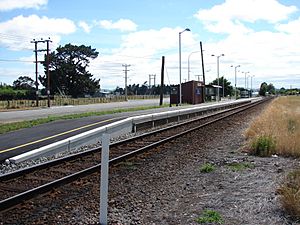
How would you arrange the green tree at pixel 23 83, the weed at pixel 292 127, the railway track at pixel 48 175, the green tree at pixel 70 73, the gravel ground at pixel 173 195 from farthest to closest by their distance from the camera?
the green tree at pixel 23 83 → the green tree at pixel 70 73 → the weed at pixel 292 127 → the railway track at pixel 48 175 → the gravel ground at pixel 173 195

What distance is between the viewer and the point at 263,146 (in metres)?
12.9

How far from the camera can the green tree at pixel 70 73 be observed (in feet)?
343

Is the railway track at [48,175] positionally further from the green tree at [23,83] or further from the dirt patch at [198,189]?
the green tree at [23,83]

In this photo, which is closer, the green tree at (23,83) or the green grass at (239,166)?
the green grass at (239,166)

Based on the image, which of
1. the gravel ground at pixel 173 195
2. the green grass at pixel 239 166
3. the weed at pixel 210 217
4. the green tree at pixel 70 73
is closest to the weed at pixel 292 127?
the gravel ground at pixel 173 195

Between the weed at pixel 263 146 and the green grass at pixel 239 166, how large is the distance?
5.19 ft

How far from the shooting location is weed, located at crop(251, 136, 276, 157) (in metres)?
12.7

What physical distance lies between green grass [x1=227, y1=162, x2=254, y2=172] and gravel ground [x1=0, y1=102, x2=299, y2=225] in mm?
106

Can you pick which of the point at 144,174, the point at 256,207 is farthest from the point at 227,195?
the point at 144,174

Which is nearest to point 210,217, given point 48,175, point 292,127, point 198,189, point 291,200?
point 291,200

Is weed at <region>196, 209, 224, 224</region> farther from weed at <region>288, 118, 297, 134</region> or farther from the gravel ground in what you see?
weed at <region>288, 118, 297, 134</region>

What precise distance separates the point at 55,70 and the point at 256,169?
324 feet

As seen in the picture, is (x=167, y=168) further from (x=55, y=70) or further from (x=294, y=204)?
(x=55, y=70)

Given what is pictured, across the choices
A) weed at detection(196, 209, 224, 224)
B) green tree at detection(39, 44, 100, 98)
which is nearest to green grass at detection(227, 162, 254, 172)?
weed at detection(196, 209, 224, 224)
